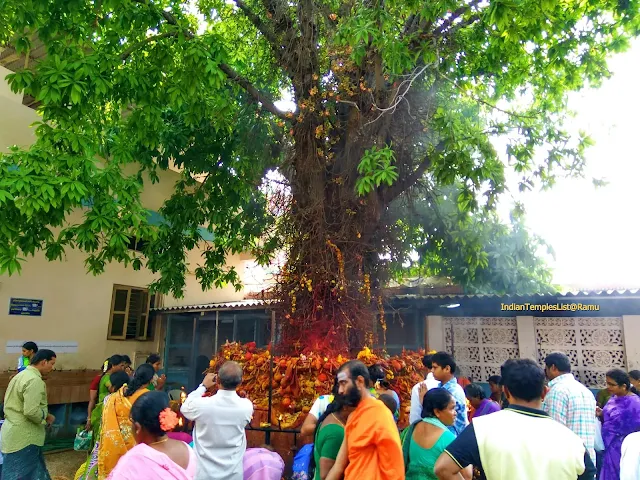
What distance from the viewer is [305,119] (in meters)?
7.01

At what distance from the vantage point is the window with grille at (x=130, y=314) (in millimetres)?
11945

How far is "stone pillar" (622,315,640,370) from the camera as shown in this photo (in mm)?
8289

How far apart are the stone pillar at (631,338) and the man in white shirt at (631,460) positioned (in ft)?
22.2

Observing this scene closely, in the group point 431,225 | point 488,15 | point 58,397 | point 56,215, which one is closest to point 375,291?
point 431,225

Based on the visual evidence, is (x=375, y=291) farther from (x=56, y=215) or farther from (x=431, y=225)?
(x=56, y=215)

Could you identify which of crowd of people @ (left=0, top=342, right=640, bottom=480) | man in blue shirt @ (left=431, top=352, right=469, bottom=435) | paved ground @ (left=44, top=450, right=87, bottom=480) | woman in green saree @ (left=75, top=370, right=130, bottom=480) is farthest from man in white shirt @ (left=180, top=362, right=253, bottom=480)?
paved ground @ (left=44, top=450, right=87, bottom=480)

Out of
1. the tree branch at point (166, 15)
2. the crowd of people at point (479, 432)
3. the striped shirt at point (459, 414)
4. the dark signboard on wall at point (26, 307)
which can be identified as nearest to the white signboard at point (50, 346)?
the dark signboard on wall at point (26, 307)

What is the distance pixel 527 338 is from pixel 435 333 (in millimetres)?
1739

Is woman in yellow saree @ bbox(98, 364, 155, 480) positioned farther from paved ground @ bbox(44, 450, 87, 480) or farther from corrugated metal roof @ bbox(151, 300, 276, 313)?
corrugated metal roof @ bbox(151, 300, 276, 313)

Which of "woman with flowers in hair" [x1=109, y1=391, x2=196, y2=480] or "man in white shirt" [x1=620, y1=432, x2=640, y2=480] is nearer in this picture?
"woman with flowers in hair" [x1=109, y1=391, x2=196, y2=480]

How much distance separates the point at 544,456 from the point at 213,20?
29.8ft

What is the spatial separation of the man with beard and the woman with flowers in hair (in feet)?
2.98

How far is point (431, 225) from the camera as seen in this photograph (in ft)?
29.8

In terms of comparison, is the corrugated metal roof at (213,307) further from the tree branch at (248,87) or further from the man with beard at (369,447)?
the man with beard at (369,447)
